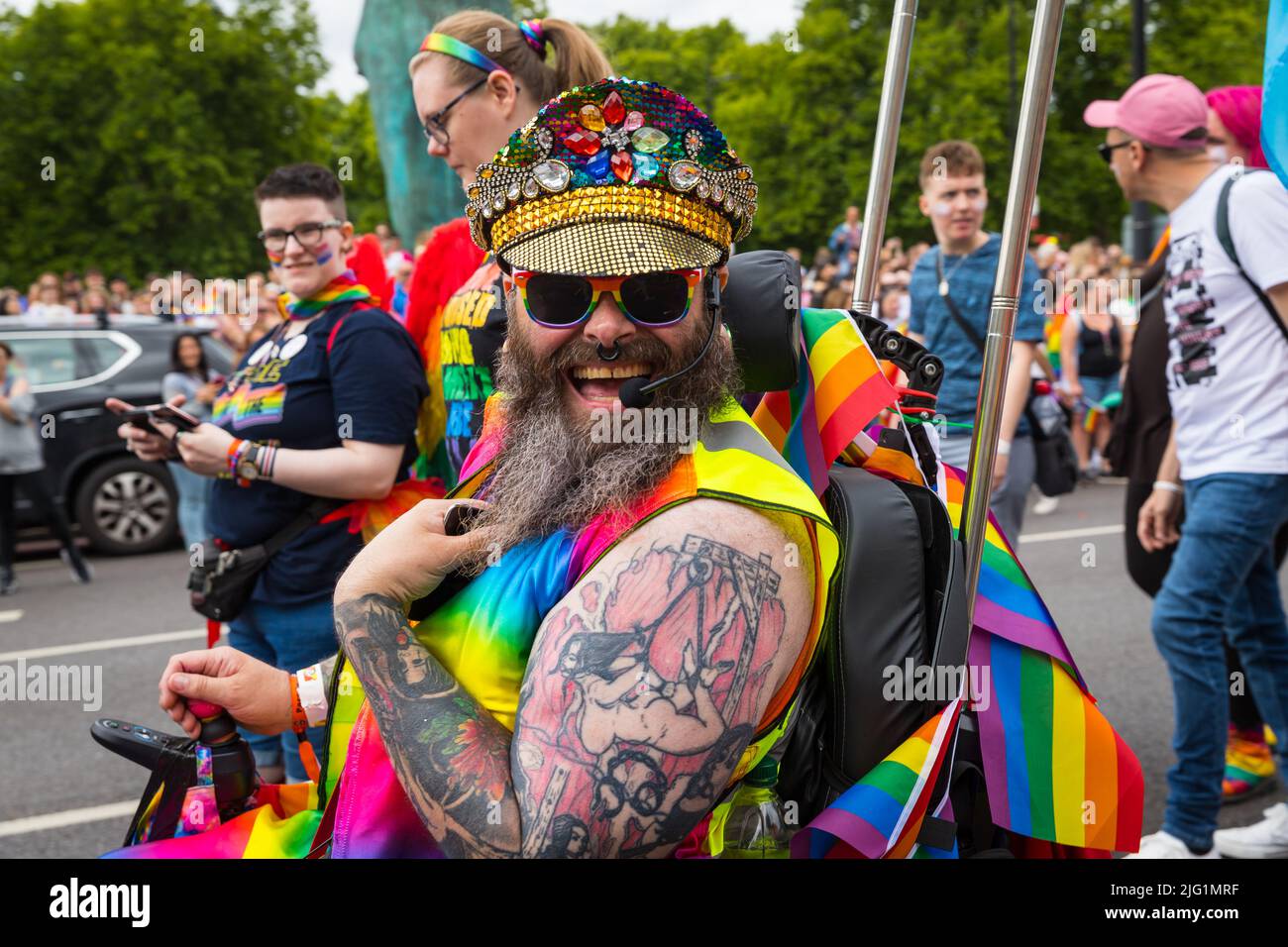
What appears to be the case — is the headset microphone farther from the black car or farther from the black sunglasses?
the black car

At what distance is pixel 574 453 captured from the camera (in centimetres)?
181

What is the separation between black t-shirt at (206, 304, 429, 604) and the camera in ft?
10.6

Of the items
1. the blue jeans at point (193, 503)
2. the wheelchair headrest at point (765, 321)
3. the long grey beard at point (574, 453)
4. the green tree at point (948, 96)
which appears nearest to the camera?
the long grey beard at point (574, 453)

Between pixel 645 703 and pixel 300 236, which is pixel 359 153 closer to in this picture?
pixel 300 236

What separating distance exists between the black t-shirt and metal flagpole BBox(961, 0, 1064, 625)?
5.74 feet

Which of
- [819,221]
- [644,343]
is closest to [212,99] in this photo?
[819,221]

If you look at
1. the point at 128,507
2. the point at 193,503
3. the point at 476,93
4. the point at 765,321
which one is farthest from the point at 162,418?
the point at 128,507

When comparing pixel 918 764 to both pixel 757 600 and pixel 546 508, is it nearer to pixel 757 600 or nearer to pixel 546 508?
pixel 757 600

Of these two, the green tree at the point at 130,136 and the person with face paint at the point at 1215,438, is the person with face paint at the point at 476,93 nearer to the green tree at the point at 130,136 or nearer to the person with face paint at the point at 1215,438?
the person with face paint at the point at 1215,438

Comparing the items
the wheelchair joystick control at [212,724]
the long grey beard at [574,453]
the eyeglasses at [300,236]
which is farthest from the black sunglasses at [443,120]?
the wheelchair joystick control at [212,724]

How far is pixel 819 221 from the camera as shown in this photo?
102 feet

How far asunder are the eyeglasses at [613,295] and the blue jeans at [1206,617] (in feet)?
7.46

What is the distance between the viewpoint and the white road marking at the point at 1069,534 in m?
8.64
